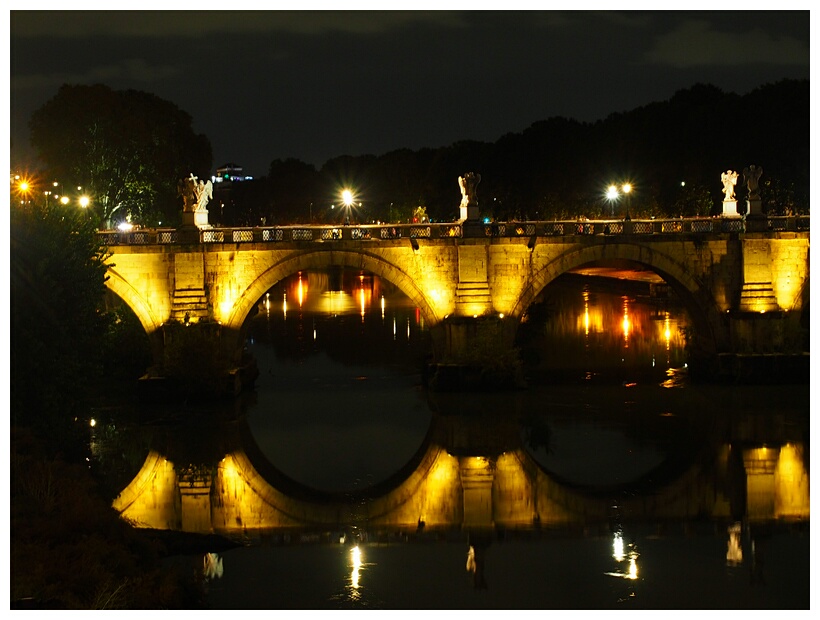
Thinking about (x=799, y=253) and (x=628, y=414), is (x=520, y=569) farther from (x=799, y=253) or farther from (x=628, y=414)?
(x=799, y=253)

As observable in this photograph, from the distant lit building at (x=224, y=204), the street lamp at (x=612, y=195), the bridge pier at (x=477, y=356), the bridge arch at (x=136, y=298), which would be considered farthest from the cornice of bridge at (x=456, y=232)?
the distant lit building at (x=224, y=204)

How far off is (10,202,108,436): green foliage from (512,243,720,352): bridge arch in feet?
48.4

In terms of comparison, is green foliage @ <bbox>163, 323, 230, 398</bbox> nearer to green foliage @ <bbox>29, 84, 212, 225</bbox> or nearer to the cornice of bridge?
the cornice of bridge

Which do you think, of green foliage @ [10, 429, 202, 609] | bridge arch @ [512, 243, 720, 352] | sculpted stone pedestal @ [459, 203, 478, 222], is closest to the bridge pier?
bridge arch @ [512, 243, 720, 352]

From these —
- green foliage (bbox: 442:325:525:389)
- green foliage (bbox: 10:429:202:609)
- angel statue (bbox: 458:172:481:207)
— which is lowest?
green foliage (bbox: 10:429:202:609)

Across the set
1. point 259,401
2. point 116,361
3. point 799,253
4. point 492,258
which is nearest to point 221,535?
point 259,401

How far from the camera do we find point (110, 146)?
56312mm

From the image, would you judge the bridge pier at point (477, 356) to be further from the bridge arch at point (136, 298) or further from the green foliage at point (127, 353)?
the green foliage at point (127, 353)

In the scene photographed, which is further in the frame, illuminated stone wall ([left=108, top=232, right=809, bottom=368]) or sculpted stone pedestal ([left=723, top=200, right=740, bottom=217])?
sculpted stone pedestal ([left=723, top=200, right=740, bottom=217])

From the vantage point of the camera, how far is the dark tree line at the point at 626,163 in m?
72.1

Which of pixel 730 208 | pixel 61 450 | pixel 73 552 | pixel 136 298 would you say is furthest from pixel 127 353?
pixel 73 552

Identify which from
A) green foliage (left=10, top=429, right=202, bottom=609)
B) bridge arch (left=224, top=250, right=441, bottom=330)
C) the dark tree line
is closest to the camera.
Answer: green foliage (left=10, top=429, right=202, bottom=609)

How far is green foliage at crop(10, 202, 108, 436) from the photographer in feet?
90.0

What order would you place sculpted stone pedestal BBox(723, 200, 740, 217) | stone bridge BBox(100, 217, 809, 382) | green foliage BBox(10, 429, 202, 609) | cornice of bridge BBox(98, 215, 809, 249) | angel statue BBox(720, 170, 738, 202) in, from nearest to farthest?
green foliage BBox(10, 429, 202, 609)
stone bridge BBox(100, 217, 809, 382)
cornice of bridge BBox(98, 215, 809, 249)
sculpted stone pedestal BBox(723, 200, 740, 217)
angel statue BBox(720, 170, 738, 202)
